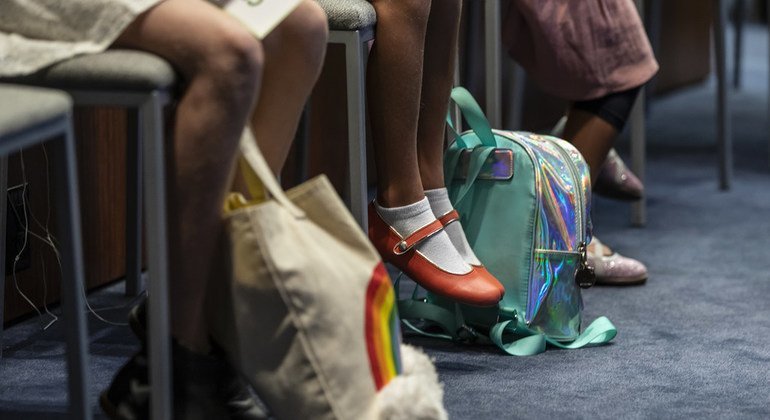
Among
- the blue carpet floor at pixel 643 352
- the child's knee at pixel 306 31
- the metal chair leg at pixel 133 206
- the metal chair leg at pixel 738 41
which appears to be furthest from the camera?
the metal chair leg at pixel 738 41

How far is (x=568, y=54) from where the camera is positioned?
2.09 m

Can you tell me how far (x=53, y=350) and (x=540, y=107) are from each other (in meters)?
2.16

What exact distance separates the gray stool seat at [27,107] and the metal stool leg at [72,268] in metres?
0.03

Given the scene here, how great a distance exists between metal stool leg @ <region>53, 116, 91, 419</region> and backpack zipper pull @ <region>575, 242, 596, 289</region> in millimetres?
836

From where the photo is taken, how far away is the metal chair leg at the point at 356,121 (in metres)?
1.52

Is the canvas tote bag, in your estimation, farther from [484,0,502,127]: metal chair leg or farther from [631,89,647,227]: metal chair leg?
[631,89,647,227]: metal chair leg

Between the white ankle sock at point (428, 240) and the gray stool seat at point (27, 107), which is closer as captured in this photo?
the gray stool seat at point (27, 107)

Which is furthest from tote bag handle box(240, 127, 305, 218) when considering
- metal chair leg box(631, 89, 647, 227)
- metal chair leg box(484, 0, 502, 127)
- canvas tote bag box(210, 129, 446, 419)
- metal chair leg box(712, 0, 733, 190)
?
metal chair leg box(712, 0, 733, 190)

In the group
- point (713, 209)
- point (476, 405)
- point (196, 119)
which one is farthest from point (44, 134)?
point (713, 209)

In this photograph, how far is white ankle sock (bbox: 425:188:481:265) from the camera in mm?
1692

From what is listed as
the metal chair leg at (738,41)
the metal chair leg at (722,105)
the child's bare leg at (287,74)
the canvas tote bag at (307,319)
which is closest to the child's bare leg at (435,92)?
the child's bare leg at (287,74)

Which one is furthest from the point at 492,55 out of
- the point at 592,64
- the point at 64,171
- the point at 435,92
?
the point at 64,171

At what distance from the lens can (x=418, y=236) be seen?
166 centimetres

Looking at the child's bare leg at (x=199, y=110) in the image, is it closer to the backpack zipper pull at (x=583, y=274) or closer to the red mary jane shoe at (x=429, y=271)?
the red mary jane shoe at (x=429, y=271)
